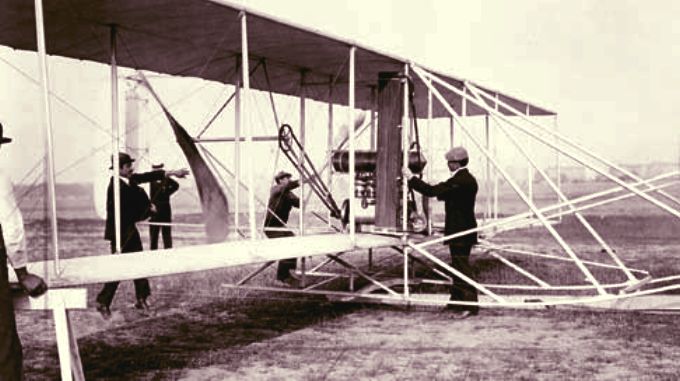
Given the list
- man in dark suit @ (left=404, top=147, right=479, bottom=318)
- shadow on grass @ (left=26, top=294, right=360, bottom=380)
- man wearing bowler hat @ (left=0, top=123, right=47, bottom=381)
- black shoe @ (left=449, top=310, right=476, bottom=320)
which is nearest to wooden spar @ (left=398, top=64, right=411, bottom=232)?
man in dark suit @ (left=404, top=147, right=479, bottom=318)

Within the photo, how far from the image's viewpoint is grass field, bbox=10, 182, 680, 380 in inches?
264

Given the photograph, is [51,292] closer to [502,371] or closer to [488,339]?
[502,371]

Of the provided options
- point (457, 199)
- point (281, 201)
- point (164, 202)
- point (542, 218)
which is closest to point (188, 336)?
point (457, 199)

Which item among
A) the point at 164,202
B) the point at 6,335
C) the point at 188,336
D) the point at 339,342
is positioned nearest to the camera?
the point at 6,335

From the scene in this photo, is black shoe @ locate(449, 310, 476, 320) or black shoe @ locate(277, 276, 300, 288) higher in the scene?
black shoe @ locate(277, 276, 300, 288)

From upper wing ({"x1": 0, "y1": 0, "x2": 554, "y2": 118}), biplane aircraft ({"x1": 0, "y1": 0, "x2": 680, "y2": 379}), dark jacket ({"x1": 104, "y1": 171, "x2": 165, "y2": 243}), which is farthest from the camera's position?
dark jacket ({"x1": 104, "y1": 171, "x2": 165, "y2": 243})

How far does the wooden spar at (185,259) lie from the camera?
5254 mm

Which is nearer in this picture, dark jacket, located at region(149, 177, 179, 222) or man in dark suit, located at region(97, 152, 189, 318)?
man in dark suit, located at region(97, 152, 189, 318)

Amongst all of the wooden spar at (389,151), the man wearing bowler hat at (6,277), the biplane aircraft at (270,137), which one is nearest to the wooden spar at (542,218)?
the biplane aircraft at (270,137)

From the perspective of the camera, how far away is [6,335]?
4.32 metres

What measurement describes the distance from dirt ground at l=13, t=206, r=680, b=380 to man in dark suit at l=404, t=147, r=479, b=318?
367 mm

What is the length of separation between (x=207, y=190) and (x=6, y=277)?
5.65 m

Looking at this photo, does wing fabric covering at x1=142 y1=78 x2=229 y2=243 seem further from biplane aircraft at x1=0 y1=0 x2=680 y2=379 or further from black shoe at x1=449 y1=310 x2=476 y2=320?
black shoe at x1=449 y1=310 x2=476 y2=320

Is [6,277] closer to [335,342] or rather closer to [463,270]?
[335,342]
